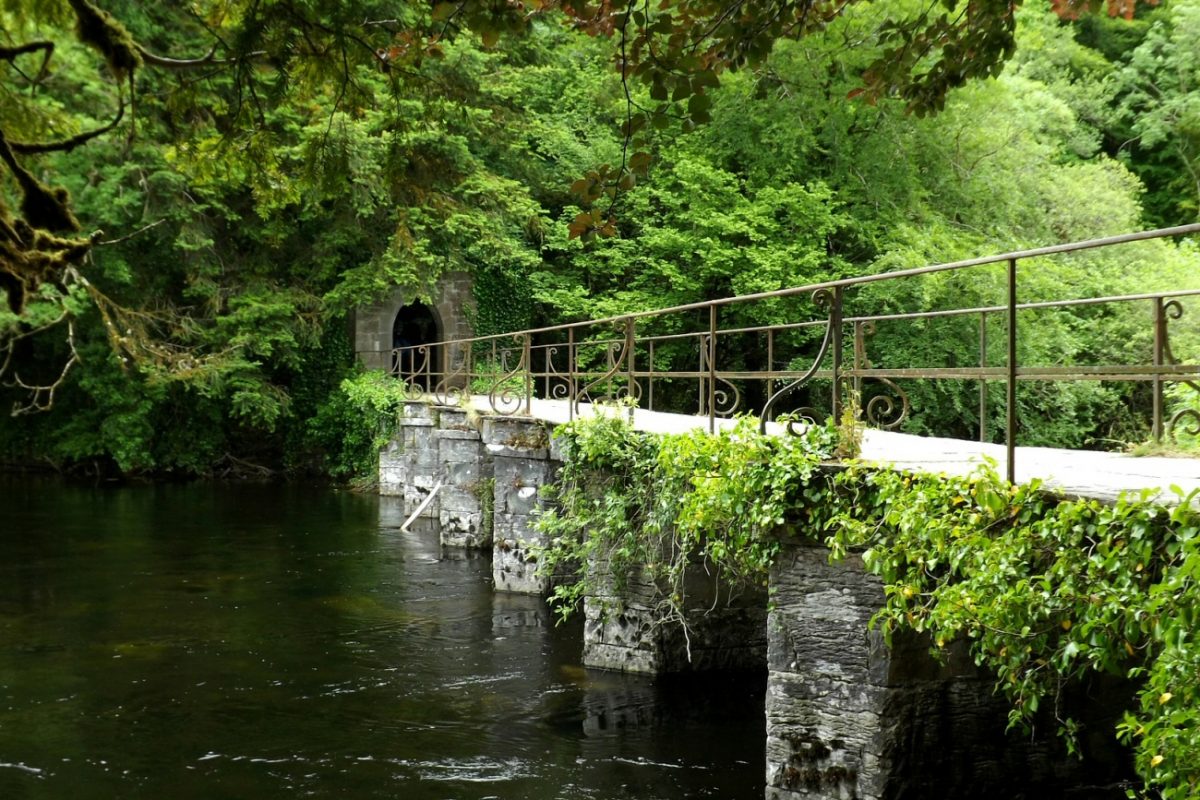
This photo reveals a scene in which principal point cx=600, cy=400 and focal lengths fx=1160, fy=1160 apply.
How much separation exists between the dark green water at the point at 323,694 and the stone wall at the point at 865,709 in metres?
0.99

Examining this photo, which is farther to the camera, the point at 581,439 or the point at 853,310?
the point at 853,310

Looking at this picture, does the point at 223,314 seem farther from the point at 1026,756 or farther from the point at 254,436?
the point at 1026,756

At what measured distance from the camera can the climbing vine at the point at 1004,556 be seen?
347 centimetres

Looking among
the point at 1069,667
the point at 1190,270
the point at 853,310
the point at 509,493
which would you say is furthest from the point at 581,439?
the point at 1190,270

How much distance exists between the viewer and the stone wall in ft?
18.3

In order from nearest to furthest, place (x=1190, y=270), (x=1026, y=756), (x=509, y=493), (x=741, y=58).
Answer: (x=741, y=58) → (x=1026, y=756) → (x=509, y=493) → (x=1190, y=270)

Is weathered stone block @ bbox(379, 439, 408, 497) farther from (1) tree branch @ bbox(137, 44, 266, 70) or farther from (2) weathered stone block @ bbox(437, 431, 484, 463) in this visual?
(1) tree branch @ bbox(137, 44, 266, 70)

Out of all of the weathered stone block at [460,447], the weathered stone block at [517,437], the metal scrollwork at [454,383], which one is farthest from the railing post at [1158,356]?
the metal scrollwork at [454,383]

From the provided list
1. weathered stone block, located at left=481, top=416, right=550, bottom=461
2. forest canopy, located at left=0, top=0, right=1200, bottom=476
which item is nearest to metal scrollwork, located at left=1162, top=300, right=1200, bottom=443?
weathered stone block, located at left=481, top=416, right=550, bottom=461

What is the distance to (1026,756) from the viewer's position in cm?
617

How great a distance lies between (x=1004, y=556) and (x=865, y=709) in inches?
64.2

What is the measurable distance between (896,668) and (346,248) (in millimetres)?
19515

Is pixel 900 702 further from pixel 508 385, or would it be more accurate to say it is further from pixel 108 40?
pixel 508 385

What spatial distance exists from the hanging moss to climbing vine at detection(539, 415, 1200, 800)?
336 cm
